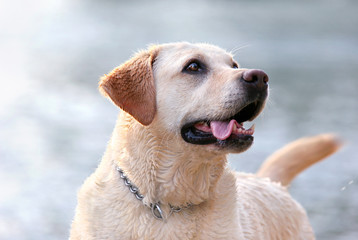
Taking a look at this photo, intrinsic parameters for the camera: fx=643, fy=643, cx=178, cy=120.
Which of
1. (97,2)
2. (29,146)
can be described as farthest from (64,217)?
(97,2)

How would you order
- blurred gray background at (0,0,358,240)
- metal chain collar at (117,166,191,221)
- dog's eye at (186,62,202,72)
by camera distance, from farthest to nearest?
blurred gray background at (0,0,358,240) → dog's eye at (186,62,202,72) → metal chain collar at (117,166,191,221)

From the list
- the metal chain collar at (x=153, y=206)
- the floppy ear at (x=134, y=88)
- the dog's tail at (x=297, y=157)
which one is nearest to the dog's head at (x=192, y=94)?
the floppy ear at (x=134, y=88)

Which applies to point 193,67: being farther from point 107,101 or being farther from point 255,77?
point 107,101

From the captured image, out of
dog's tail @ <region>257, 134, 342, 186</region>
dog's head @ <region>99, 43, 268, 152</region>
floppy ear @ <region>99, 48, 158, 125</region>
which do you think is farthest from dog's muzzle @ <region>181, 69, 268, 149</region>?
dog's tail @ <region>257, 134, 342, 186</region>

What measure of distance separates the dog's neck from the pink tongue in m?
0.15

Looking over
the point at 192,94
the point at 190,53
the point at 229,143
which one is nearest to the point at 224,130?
the point at 229,143

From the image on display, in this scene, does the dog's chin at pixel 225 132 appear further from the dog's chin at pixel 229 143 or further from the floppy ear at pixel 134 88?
the floppy ear at pixel 134 88

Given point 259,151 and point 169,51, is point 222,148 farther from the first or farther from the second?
point 259,151

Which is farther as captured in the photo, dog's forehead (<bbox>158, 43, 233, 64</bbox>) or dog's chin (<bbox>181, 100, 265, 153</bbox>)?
dog's forehead (<bbox>158, 43, 233, 64</bbox>)

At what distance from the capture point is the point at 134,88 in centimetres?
416

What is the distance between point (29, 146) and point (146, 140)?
17.2 feet

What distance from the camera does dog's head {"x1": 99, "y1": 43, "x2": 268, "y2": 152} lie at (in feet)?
12.9

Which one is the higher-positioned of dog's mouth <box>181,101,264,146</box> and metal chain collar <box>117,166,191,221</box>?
dog's mouth <box>181,101,264,146</box>

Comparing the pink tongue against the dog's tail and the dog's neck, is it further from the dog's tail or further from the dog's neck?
the dog's tail
